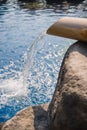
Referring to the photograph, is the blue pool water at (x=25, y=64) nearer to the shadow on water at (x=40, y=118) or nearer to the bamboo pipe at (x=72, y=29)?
the bamboo pipe at (x=72, y=29)

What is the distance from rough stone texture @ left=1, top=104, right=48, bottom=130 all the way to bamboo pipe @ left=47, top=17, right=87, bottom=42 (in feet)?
6.13

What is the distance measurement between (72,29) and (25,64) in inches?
140

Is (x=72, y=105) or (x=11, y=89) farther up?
(x=72, y=105)

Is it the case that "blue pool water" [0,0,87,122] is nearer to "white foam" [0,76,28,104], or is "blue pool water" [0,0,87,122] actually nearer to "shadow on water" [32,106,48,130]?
"white foam" [0,76,28,104]

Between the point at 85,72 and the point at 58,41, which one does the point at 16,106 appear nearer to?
the point at 85,72

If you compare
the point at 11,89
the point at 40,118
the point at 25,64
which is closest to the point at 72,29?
the point at 40,118

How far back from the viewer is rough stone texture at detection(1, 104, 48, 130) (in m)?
4.24

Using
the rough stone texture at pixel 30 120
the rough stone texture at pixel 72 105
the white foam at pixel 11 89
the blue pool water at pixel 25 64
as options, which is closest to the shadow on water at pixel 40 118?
the rough stone texture at pixel 30 120

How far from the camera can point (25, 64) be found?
30.3ft

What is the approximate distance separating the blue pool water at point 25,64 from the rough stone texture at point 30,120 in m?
2.36

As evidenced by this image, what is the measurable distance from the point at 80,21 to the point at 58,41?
7.52 m

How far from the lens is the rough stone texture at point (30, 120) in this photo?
4.24 metres

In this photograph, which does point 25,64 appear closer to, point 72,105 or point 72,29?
point 72,29

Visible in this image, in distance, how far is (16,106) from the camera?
743 cm
